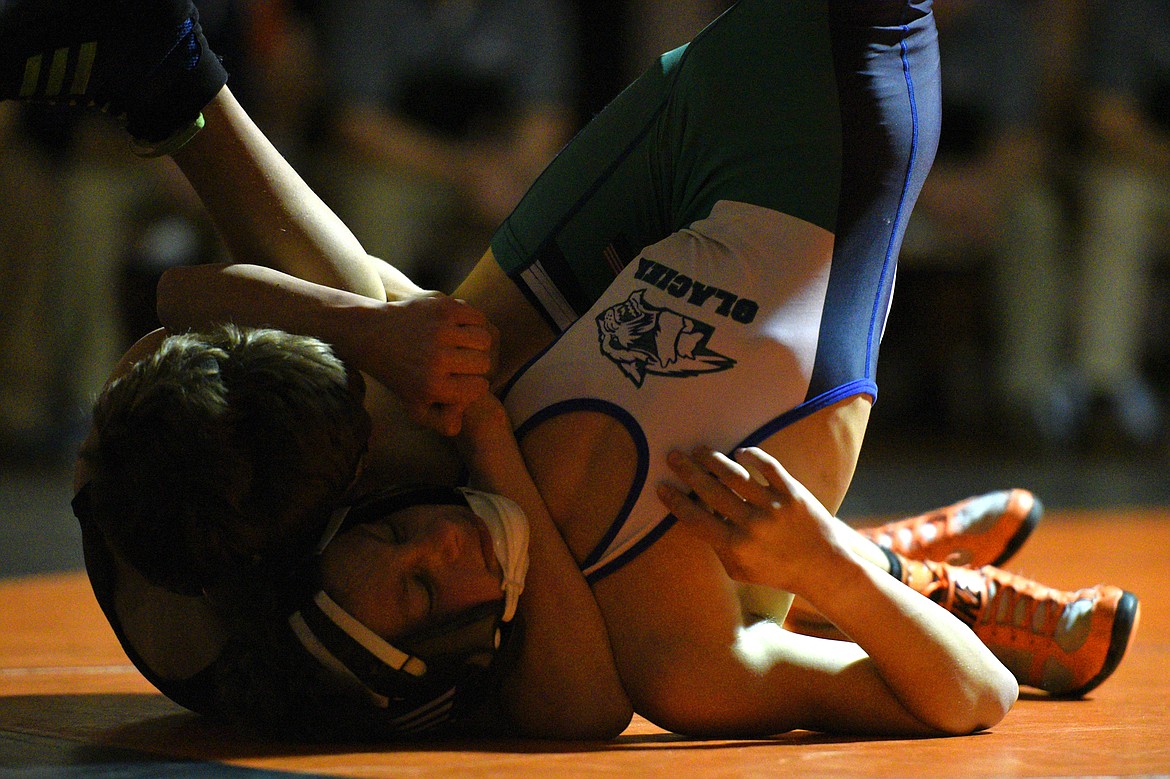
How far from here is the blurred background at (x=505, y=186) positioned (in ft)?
16.7

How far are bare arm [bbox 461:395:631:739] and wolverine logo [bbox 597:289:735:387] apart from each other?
0.62 feet

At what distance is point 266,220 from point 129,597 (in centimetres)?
48

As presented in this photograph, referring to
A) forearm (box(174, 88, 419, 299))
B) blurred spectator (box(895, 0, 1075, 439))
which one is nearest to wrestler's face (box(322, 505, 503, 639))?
forearm (box(174, 88, 419, 299))

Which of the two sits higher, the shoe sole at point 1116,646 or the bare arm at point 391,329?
the bare arm at point 391,329

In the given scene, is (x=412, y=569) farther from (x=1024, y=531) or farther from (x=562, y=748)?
(x=1024, y=531)

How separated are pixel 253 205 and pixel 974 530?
1.17m

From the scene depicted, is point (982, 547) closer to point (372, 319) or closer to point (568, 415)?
point (568, 415)

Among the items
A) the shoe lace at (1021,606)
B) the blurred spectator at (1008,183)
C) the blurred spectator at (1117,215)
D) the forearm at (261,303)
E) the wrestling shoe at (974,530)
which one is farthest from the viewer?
the blurred spectator at (1008,183)

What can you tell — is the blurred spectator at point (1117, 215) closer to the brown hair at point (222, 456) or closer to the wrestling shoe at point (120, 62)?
the wrestling shoe at point (120, 62)

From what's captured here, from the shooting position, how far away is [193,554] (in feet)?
4.57

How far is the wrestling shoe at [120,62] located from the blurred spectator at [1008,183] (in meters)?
4.06

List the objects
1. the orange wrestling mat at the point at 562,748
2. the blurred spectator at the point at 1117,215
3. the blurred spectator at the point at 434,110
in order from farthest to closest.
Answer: the blurred spectator at the point at 1117,215 < the blurred spectator at the point at 434,110 < the orange wrestling mat at the point at 562,748

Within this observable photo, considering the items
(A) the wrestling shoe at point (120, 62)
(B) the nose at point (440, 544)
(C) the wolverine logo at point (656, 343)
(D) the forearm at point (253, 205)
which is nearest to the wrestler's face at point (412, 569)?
(B) the nose at point (440, 544)

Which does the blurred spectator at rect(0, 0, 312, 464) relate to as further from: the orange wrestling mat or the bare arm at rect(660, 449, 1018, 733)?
the bare arm at rect(660, 449, 1018, 733)
